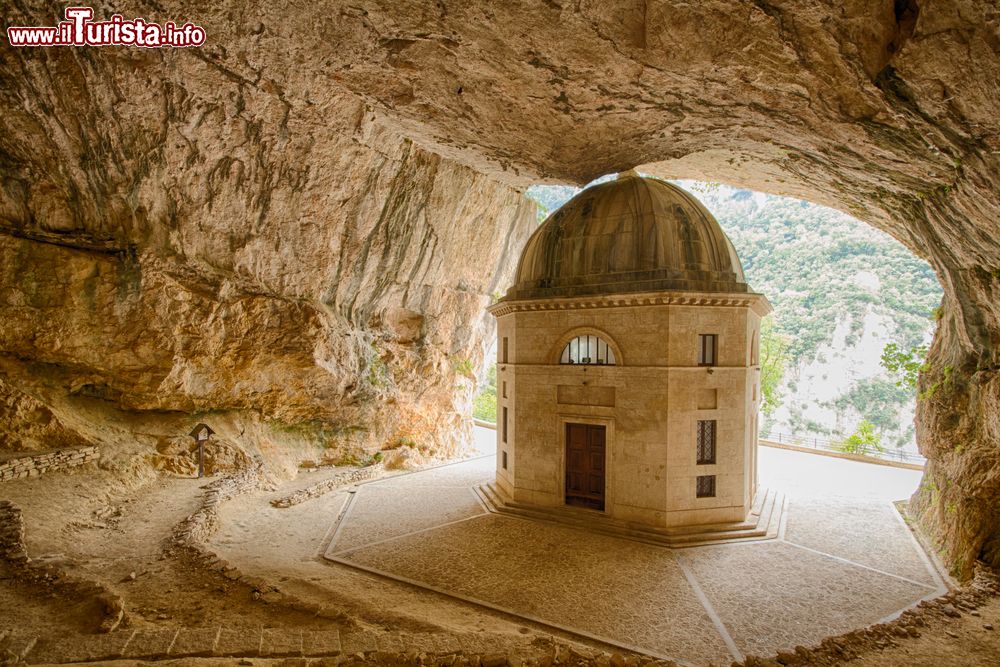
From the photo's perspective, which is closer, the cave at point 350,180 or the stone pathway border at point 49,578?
the stone pathway border at point 49,578

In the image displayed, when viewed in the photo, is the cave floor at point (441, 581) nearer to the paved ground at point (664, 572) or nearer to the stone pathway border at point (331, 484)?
the paved ground at point (664, 572)

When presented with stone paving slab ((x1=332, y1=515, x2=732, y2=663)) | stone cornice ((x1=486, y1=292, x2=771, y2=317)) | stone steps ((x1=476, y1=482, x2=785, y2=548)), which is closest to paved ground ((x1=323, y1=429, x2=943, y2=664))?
stone paving slab ((x1=332, y1=515, x2=732, y2=663))

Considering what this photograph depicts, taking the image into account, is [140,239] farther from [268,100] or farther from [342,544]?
[342,544]

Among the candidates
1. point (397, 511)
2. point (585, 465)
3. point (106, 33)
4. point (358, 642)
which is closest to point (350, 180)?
point (106, 33)

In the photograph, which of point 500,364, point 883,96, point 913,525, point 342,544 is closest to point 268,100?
point 500,364

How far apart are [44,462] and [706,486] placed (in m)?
17.4

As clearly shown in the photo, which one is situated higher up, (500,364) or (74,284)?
(74,284)

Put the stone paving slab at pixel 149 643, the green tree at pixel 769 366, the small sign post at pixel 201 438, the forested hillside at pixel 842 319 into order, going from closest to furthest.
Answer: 1. the stone paving slab at pixel 149 643
2. the small sign post at pixel 201 438
3. the green tree at pixel 769 366
4. the forested hillside at pixel 842 319

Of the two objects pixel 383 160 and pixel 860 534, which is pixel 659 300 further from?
pixel 383 160

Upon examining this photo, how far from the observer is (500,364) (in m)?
17.5

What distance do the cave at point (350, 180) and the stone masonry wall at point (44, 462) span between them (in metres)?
0.08

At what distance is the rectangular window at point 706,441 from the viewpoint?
1384 cm

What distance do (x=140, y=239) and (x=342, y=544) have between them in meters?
10.6

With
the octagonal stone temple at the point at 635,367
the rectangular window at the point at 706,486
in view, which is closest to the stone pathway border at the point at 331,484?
the octagonal stone temple at the point at 635,367
